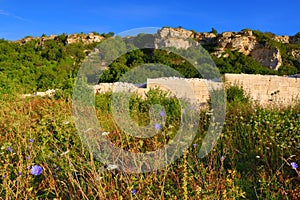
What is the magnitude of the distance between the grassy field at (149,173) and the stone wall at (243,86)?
3.84m

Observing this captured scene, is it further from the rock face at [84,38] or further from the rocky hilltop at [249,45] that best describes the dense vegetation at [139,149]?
the rock face at [84,38]

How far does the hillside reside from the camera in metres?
16.5

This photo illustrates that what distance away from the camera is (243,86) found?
10.5 metres

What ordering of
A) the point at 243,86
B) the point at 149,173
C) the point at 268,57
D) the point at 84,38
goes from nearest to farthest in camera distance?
the point at 149,173, the point at 243,86, the point at 268,57, the point at 84,38

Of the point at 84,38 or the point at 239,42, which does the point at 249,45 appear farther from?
the point at 84,38

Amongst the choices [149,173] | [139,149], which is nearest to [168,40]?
[139,149]

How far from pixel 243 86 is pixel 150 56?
7748 millimetres

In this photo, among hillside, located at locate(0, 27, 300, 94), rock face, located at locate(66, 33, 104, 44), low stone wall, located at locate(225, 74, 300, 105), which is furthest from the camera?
rock face, located at locate(66, 33, 104, 44)

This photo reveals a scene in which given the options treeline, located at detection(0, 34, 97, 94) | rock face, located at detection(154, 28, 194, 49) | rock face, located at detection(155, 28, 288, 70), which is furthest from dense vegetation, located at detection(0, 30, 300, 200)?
rock face, located at detection(155, 28, 288, 70)

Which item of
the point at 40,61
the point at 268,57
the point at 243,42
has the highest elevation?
the point at 243,42

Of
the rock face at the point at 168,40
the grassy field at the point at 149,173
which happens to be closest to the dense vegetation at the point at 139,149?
the grassy field at the point at 149,173

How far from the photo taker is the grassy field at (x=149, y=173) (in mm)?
2123

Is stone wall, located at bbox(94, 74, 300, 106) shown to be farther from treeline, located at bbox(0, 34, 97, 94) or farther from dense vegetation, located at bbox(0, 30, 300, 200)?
treeline, located at bbox(0, 34, 97, 94)

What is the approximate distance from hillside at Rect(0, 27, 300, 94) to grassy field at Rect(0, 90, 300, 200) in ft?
32.3
